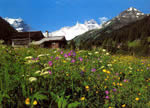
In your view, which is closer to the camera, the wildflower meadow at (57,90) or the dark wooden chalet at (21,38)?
the wildflower meadow at (57,90)

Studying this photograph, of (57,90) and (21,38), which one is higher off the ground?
(21,38)

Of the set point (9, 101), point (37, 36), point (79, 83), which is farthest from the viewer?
point (37, 36)

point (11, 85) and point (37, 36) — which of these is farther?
point (37, 36)

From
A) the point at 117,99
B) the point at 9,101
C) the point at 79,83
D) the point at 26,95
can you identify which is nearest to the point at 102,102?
the point at 117,99

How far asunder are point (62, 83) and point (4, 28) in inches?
1388

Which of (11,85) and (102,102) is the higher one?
(11,85)

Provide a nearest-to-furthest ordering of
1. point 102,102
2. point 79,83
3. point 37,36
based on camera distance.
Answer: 1. point 102,102
2. point 79,83
3. point 37,36

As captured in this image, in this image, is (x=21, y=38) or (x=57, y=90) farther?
(x=21, y=38)

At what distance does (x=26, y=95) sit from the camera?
6.65 ft

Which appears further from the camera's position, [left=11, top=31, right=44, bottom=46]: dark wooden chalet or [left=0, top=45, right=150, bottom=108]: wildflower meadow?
[left=11, top=31, right=44, bottom=46]: dark wooden chalet

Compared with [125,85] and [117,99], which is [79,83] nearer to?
[117,99]

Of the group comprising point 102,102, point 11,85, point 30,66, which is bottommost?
point 102,102

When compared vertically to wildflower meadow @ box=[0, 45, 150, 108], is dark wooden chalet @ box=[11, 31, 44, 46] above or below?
above

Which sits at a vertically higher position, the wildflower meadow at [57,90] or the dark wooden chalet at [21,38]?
the dark wooden chalet at [21,38]
